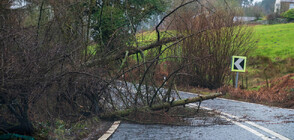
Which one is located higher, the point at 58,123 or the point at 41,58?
the point at 41,58

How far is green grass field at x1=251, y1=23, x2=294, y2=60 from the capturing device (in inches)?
1352

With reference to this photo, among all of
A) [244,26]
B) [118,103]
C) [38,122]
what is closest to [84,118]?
[118,103]

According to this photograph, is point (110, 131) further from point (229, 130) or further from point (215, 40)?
point (215, 40)

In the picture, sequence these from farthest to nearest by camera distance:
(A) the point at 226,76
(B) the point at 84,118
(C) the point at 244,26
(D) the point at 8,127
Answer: (A) the point at 226,76 → (C) the point at 244,26 → (B) the point at 84,118 → (D) the point at 8,127

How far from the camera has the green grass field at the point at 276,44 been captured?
3435 centimetres

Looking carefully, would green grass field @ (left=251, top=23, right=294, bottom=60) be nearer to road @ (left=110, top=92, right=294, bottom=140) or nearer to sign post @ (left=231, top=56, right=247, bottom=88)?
sign post @ (left=231, top=56, right=247, bottom=88)

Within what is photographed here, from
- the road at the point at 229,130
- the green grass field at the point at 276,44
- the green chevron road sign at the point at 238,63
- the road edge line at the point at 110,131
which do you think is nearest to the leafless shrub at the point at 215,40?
the green chevron road sign at the point at 238,63

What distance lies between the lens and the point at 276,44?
132 ft

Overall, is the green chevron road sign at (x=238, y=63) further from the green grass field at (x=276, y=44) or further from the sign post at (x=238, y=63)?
the green grass field at (x=276, y=44)

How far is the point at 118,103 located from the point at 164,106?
106cm

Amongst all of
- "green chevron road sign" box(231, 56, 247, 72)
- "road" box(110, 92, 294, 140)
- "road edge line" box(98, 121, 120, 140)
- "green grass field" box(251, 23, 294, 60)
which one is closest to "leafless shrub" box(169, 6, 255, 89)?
"green chevron road sign" box(231, 56, 247, 72)

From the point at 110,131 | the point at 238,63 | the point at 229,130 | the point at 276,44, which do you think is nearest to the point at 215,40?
the point at 238,63

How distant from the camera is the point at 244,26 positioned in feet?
62.4

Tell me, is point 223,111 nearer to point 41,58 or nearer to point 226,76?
point 41,58
